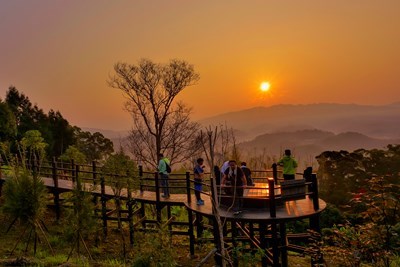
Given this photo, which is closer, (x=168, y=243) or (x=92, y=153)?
(x=168, y=243)

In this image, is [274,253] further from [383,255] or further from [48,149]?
[48,149]

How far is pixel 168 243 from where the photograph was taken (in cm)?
949

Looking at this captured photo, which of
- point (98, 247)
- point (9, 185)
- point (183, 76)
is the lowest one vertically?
point (98, 247)

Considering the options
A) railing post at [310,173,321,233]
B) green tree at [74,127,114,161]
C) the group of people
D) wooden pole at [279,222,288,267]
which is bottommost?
wooden pole at [279,222,288,267]

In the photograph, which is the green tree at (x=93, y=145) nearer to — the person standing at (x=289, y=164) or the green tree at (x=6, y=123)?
the green tree at (x=6, y=123)

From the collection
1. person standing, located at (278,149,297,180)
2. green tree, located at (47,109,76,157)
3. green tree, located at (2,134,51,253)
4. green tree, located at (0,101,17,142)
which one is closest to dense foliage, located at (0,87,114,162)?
green tree, located at (47,109,76,157)

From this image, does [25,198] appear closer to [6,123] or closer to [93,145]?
[6,123]

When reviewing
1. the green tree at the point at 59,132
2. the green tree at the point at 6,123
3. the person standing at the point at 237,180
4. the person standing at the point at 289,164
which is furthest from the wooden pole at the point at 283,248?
the green tree at the point at 59,132

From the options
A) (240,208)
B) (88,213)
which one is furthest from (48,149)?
(240,208)

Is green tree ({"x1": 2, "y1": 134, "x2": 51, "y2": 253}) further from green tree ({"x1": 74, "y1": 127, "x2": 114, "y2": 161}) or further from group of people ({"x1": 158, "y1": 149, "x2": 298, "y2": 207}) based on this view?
green tree ({"x1": 74, "y1": 127, "x2": 114, "y2": 161})

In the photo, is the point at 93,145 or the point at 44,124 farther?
the point at 93,145

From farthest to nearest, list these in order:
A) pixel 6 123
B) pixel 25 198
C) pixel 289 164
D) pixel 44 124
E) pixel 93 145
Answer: pixel 93 145 < pixel 44 124 < pixel 6 123 < pixel 289 164 < pixel 25 198

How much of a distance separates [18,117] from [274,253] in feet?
108

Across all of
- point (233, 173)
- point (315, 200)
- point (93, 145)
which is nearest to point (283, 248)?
point (315, 200)
